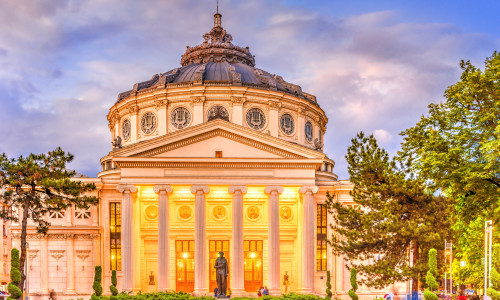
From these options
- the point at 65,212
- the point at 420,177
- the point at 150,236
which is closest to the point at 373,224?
the point at 420,177

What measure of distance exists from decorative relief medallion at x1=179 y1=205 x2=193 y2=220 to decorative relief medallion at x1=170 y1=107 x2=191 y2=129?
1181 centimetres

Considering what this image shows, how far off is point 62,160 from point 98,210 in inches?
613

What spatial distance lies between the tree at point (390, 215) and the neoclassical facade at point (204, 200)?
41.2ft

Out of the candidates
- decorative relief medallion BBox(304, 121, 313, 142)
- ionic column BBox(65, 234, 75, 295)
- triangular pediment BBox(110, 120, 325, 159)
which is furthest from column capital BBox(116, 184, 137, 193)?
decorative relief medallion BBox(304, 121, 313, 142)

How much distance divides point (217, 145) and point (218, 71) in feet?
60.6

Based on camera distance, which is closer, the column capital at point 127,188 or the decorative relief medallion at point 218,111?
the column capital at point 127,188

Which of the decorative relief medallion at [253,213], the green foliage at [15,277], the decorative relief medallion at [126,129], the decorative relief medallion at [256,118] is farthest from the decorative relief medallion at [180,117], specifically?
the green foliage at [15,277]

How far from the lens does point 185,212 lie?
196ft

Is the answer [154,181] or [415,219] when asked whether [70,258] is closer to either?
[154,181]

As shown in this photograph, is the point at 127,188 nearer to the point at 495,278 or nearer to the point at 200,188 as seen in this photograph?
the point at 200,188

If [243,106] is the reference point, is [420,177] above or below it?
below

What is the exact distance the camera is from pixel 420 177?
3684 centimetres

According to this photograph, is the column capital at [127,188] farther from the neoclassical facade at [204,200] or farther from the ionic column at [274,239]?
the ionic column at [274,239]

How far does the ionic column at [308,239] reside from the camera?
2152 inches
